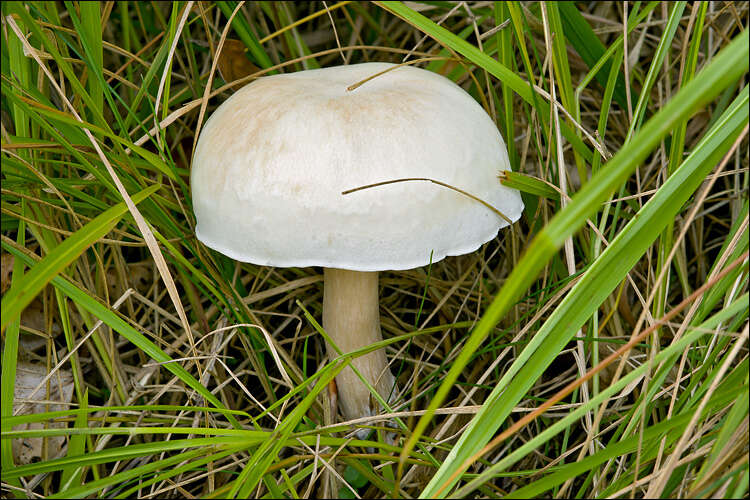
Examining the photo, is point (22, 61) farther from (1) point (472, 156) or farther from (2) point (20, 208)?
(1) point (472, 156)

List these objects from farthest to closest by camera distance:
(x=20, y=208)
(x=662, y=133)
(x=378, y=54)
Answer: (x=378, y=54) → (x=20, y=208) → (x=662, y=133)

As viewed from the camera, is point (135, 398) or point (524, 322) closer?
point (135, 398)

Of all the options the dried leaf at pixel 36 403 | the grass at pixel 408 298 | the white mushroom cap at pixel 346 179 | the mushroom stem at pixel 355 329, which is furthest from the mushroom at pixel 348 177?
the dried leaf at pixel 36 403

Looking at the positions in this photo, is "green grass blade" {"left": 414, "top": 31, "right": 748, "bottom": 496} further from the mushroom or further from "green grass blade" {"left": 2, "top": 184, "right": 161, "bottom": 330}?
"green grass blade" {"left": 2, "top": 184, "right": 161, "bottom": 330}

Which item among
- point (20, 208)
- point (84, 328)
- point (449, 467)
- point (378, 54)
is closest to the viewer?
point (449, 467)

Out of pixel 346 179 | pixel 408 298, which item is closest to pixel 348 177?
pixel 346 179

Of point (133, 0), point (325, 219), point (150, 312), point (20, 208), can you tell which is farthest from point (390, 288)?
point (133, 0)

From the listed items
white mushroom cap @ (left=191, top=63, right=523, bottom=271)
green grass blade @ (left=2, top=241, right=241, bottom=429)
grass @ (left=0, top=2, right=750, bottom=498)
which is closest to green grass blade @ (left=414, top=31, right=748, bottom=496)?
grass @ (left=0, top=2, right=750, bottom=498)

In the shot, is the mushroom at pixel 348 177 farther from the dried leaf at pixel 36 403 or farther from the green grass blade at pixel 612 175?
the dried leaf at pixel 36 403

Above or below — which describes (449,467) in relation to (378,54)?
below
